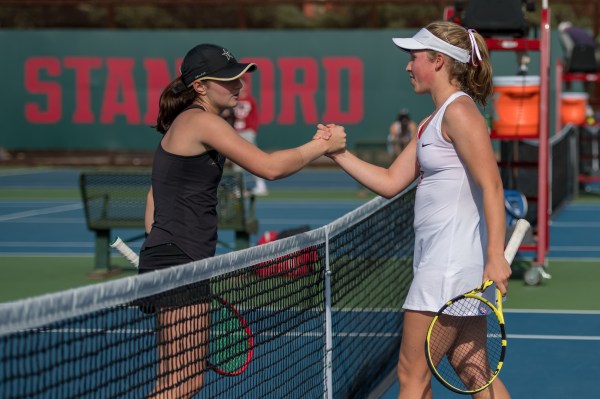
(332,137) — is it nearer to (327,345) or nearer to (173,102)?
(173,102)

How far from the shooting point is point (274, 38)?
85.8ft

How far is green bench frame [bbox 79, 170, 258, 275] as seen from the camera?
11.3 meters

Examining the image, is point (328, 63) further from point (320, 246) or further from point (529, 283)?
point (320, 246)

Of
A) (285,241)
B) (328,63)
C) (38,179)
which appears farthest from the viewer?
(328,63)

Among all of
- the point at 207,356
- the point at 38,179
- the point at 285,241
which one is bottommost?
the point at 38,179

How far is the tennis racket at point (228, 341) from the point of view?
445 centimetres

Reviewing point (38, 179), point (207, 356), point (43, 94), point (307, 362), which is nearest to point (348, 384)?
point (307, 362)

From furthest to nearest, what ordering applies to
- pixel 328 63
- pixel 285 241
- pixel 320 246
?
pixel 328 63, pixel 320 246, pixel 285 241

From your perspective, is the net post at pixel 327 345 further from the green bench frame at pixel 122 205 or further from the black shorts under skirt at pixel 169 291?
the green bench frame at pixel 122 205

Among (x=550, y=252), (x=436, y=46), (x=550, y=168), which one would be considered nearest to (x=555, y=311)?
(x=550, y=168)

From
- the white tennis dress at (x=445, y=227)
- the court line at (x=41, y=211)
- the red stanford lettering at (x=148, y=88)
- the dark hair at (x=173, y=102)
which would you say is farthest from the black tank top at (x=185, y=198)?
the red stanford lettering at (x=148, y=88)

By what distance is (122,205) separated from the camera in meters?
11.5

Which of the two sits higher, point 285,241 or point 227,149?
point 227,149

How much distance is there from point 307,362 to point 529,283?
5440 mm
